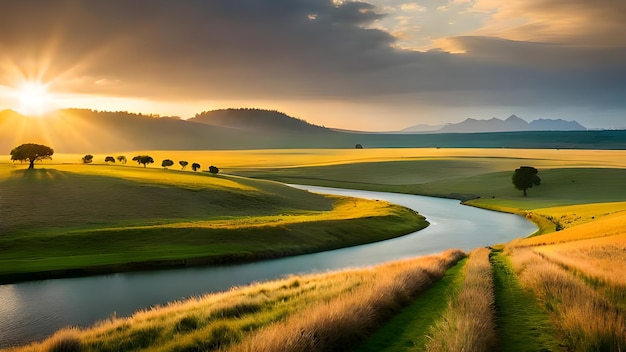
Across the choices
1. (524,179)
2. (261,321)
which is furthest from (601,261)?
(524,179)

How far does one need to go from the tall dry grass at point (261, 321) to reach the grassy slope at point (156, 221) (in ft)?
73.3

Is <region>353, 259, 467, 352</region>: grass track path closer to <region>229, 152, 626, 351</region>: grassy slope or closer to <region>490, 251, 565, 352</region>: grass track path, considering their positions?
<region>229, 152, 626, 351</region>: grassy slope

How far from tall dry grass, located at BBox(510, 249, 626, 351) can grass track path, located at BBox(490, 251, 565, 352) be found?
0.30 m

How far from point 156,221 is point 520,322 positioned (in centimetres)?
4933

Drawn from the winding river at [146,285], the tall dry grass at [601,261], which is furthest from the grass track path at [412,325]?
the winding river at [146,285]

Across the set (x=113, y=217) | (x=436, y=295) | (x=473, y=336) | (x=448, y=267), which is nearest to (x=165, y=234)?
(x=113, y=217)

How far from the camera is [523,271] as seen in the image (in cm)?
2123

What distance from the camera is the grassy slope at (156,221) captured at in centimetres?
4238

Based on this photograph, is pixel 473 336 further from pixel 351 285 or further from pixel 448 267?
pixel 448 267

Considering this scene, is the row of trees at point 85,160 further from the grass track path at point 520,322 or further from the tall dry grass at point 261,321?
the grass track path at point 520,322

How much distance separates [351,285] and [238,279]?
18.7 metres

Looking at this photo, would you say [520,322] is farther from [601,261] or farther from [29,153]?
[29,153]

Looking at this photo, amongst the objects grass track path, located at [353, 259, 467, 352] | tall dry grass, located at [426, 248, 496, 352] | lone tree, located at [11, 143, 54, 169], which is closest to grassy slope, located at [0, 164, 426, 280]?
lone tree, located at [11, 143, 54, 169]

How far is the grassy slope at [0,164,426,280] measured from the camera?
139ft
